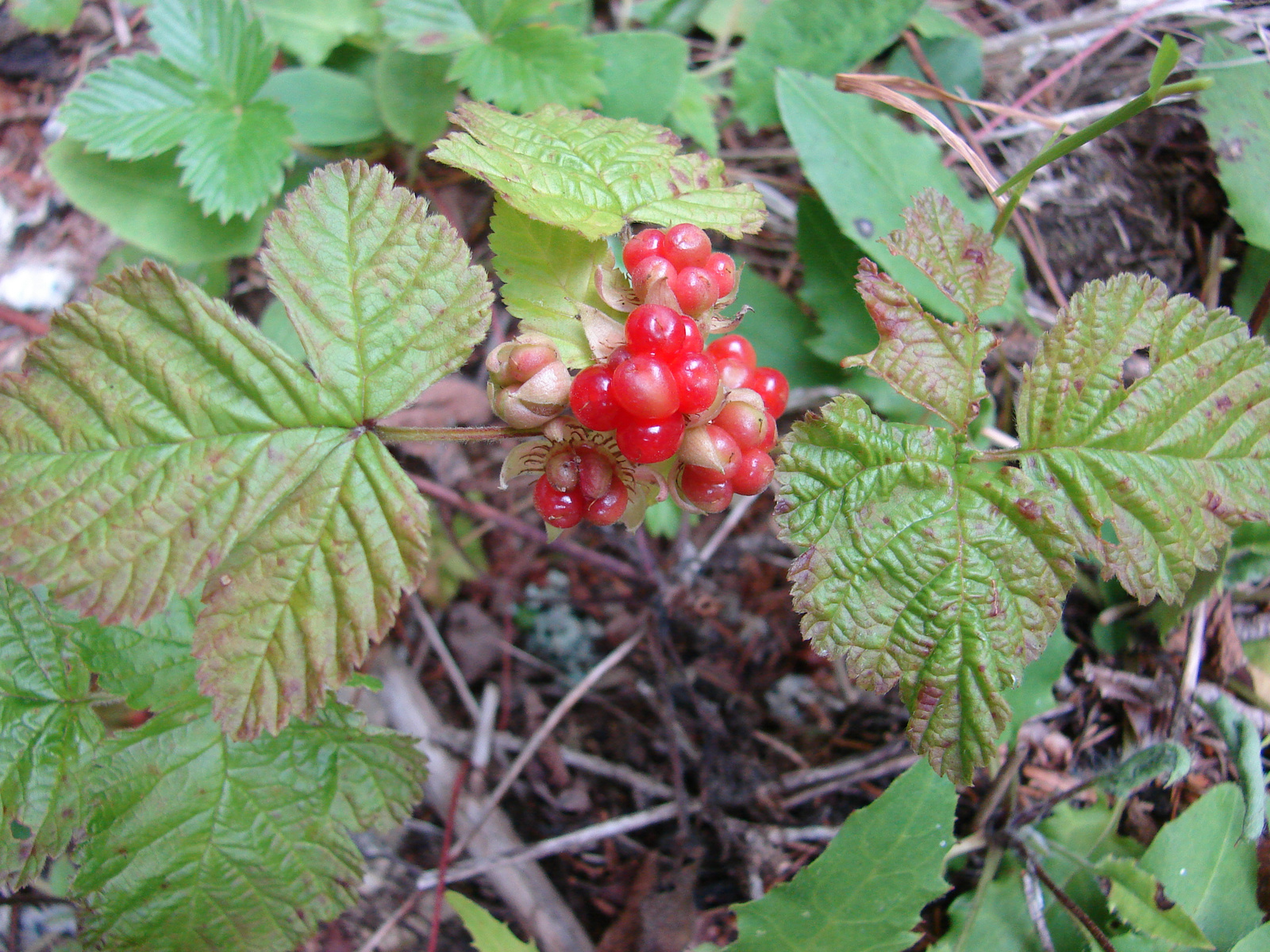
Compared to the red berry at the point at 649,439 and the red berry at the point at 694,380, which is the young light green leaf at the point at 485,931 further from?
the red berry at the point at 694,380

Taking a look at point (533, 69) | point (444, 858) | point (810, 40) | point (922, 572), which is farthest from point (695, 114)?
point (444, 858)

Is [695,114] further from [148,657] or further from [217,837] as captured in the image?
[217,837]

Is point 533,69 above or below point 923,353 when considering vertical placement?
above

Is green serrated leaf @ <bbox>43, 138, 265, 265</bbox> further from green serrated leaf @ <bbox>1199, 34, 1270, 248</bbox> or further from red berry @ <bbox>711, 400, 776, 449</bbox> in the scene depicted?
green serrated leaf @ <bbox>1199, 34, 1270, 248</bbox>

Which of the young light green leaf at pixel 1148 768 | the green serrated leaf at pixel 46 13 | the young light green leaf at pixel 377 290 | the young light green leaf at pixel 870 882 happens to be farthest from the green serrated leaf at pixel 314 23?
the young light green leaf at pixel 1148 768

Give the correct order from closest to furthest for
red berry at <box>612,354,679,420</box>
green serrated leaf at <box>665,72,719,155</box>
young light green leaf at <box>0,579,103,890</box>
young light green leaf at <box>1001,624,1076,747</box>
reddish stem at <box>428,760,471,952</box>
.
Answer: red berry at <box>612,354,679,420</box>
young light green leaf at <box>0,579,103,890</box>
young light green leaf at <box>1001,624,1076,747</box>
reddish stem at <box>428,760,471,952</box>
green serrated leaf at <box>665,72,719,155</box>

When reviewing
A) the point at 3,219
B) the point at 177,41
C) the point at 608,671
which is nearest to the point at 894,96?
the point at 608,671

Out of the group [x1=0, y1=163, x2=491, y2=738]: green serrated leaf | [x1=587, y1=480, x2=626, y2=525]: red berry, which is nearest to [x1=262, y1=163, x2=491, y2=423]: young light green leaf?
[x1=0, y1=163, x2=491, y2=738]: green serrated leaf
